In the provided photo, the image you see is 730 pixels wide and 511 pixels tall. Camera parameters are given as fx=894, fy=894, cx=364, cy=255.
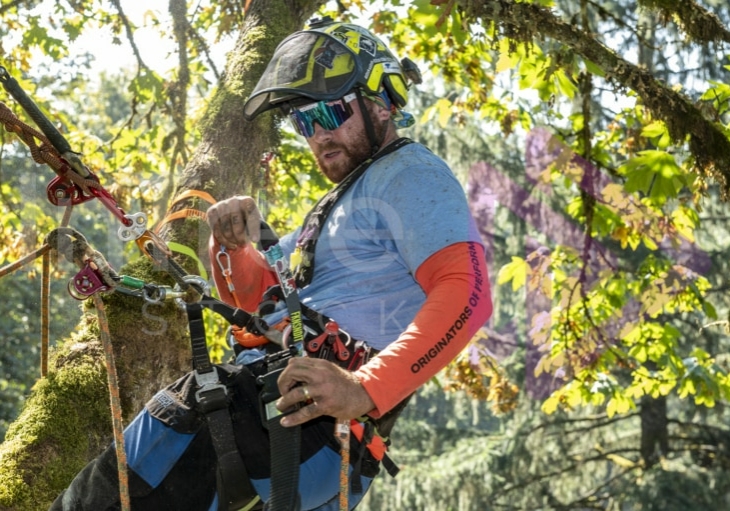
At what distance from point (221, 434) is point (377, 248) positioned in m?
0.80

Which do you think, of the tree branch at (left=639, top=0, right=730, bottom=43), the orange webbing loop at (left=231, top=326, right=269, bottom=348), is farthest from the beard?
the tree branch at (left=639, top=0, right=730, bottom=43)

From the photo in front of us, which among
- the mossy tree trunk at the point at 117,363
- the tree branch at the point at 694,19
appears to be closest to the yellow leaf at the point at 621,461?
the tree branch at the point at 694,19

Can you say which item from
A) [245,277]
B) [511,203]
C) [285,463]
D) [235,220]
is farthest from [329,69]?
[511,203]

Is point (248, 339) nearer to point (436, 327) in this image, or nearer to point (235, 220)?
point (235, 220)

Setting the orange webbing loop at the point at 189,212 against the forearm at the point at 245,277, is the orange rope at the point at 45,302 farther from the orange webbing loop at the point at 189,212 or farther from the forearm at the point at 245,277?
the orange webbing loop at the point at 189,212

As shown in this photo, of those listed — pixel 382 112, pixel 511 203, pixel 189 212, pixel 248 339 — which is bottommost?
pixel 248 339

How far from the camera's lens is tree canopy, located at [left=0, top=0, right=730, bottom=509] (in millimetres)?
4074

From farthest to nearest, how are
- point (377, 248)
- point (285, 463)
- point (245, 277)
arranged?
Result: point (245, 277), point (377, 248), point (285, 463)

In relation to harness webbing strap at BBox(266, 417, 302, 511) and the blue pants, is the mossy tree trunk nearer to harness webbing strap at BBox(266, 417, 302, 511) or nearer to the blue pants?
the blue pants

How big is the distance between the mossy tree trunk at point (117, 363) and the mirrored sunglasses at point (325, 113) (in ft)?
3.56

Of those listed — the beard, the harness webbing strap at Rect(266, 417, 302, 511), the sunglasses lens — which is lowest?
the harness webbing strap at Rect(266, 417, 302, 511)

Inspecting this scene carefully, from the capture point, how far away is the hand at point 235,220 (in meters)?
3.18

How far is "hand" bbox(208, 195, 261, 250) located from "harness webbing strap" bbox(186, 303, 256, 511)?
1.50ft

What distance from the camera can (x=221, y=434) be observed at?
2.80 metres
